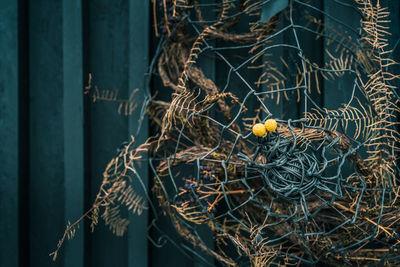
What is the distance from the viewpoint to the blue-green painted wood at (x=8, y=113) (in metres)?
0.95

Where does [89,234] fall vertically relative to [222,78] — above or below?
below

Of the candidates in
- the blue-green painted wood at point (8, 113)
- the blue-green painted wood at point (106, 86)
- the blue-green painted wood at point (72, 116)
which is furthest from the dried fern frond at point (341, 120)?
the blue-green painted wood at point (8, 113)

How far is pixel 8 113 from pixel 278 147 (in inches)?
35.1

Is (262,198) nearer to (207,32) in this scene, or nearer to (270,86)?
(270,86)

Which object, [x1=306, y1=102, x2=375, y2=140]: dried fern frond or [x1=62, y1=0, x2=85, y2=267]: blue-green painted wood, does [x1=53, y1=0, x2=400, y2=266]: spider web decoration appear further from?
[x1=62, y1=0, x2=85, y2=267]: blue-green painted wood

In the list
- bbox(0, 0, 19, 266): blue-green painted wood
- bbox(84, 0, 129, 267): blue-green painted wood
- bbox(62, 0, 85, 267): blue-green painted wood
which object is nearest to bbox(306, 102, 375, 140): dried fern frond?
bbox(84, 0, 129, 267): blue-green painted wood

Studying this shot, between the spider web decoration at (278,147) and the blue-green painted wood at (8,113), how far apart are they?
1.10ft

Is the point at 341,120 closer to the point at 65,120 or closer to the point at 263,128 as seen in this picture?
the point at 263,128

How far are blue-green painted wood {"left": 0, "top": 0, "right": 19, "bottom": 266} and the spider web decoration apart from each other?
34 centimetres

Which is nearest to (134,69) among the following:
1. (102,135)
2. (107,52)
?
(107,52)

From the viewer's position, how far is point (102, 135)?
3.14ft

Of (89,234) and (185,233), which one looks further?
(89,234)

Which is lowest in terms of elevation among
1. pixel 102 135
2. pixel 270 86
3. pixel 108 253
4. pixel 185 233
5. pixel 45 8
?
pixel 108 253

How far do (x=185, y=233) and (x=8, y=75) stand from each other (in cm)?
78
